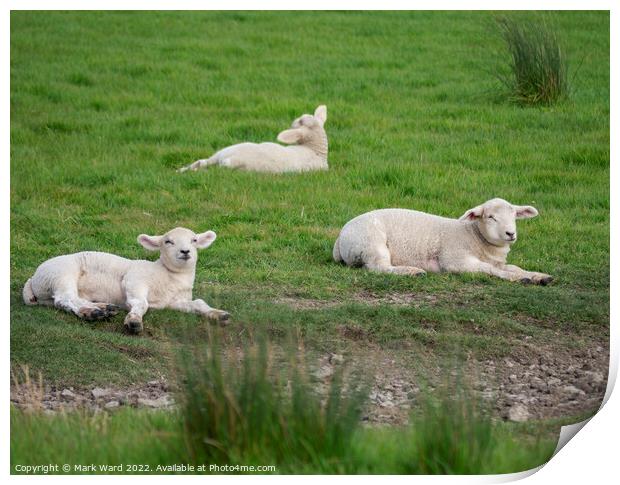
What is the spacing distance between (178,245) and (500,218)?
2620mm

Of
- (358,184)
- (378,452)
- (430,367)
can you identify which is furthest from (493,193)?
(378,452)

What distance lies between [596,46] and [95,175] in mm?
4970

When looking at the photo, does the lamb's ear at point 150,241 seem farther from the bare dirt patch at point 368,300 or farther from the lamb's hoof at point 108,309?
the bare dirt patch at point 368,300

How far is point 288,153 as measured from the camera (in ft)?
41.9

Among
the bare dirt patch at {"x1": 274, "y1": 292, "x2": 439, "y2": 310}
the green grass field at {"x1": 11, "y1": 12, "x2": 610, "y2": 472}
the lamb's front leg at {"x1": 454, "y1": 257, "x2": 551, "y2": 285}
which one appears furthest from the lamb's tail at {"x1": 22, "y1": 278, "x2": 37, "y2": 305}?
the lamb's front leg at {"x1": 454, "y1": 257, "x2": 551, "y2": 285}

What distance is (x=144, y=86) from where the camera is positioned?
13.6 metres

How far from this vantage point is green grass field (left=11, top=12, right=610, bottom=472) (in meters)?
7.75

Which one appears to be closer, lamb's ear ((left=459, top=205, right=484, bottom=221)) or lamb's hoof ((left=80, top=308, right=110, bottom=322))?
lamb's hoof ((left=80, top=308, right=110, bottom=322))

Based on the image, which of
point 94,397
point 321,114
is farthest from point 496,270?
point 321,114

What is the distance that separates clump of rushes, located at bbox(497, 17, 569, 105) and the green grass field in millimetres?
175

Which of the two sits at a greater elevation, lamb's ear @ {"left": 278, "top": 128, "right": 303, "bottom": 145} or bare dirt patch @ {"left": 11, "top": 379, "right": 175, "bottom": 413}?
lamb's ear @ {"left": 278, "top": 128, "right": 303, "bottom": 145}

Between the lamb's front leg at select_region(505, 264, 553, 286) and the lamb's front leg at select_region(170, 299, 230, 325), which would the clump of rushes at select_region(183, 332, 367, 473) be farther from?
the lamb's front leg at select_region(505, 264, 553, 286)

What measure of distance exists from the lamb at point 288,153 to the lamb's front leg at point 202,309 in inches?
168

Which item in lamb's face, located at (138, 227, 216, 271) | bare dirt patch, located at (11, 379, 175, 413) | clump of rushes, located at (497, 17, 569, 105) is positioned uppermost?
clump of rushes, located at (497, 17, 569, 105)
